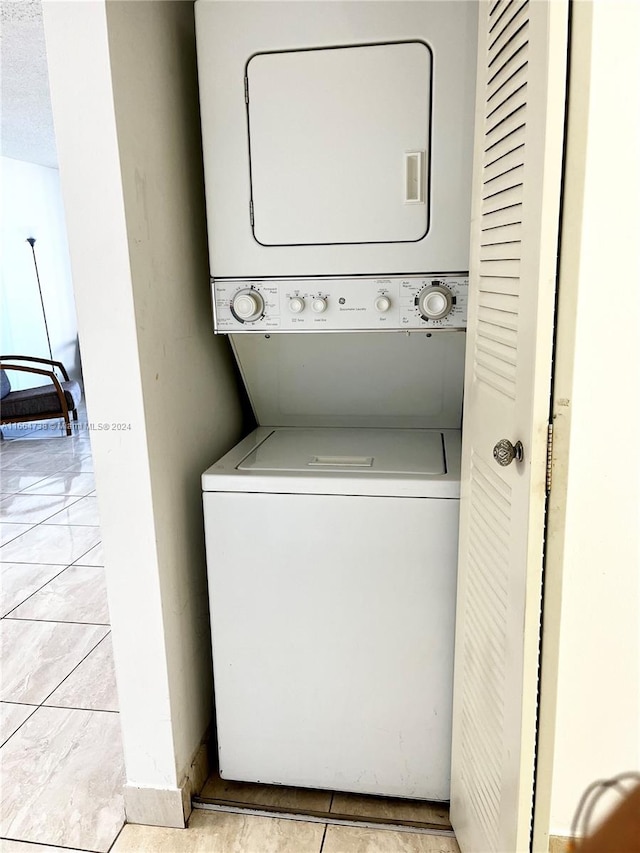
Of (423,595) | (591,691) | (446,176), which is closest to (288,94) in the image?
(446,176)

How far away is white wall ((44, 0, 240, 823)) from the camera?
4.21 feet

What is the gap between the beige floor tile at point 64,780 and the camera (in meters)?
1.59

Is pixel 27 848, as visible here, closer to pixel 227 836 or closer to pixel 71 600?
pixel 227 836

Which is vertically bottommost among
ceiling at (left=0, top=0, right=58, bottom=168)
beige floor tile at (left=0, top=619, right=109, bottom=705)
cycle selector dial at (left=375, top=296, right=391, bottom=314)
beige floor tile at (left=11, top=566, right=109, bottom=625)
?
beige floor tile at (left=0, top=619, right=109, bottom=705)

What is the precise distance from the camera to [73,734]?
1.93m

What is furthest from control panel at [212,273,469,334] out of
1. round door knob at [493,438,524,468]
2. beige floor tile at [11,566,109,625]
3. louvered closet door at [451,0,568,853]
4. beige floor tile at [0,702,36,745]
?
beige floor tile at [11,566,109,625]

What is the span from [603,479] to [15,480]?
393 cm

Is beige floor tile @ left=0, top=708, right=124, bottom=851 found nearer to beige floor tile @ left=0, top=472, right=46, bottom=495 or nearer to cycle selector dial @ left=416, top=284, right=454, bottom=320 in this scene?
cycle selector dial @ left=416, top=284, right=454, bottom=320

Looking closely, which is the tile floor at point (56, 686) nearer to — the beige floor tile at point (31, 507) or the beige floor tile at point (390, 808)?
the beige floor tile at point (31, 507)

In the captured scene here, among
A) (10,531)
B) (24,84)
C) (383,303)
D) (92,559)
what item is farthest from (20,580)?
(24,84)

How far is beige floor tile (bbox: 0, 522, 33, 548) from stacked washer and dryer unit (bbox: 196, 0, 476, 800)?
209 cm

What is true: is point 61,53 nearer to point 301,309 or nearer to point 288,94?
point 288,94

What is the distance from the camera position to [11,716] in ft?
6.62

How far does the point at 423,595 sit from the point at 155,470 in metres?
0.68
